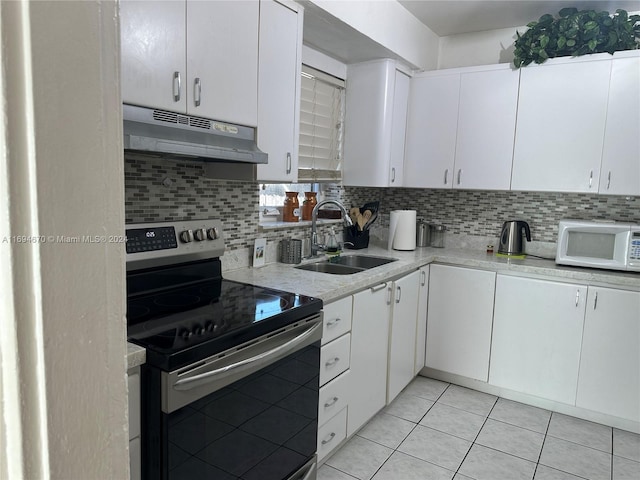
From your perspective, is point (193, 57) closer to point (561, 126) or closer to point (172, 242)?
point (172, 242)

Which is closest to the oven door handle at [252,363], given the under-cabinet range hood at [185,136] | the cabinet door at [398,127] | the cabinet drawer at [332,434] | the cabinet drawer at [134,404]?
the cabinet drawer at [134,404]

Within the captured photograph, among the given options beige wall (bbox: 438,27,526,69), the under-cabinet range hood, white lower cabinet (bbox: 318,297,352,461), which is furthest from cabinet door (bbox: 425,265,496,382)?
the under-cabinet range hood

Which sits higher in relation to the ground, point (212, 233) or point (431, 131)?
point (431, 131)

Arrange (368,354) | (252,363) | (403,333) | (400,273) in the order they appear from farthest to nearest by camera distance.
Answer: (403,333)
(400,273)
(368,354)
(252,363)

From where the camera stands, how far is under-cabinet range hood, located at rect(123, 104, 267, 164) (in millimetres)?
1438

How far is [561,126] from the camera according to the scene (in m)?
2.88

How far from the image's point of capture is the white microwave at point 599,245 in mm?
2650

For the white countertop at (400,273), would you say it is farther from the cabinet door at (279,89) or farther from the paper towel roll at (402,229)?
the cabinet door at (279,89)

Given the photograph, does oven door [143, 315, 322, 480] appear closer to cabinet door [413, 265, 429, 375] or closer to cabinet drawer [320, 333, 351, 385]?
cabinet drawer [320, 333, 351, 385]

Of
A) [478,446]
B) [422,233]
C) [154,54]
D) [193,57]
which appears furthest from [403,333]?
[154,54]

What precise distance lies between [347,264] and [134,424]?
192cm

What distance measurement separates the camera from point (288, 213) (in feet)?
9.36

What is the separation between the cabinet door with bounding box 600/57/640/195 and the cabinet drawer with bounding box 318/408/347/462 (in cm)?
207

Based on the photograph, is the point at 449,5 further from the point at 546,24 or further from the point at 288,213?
the point at 288,213
